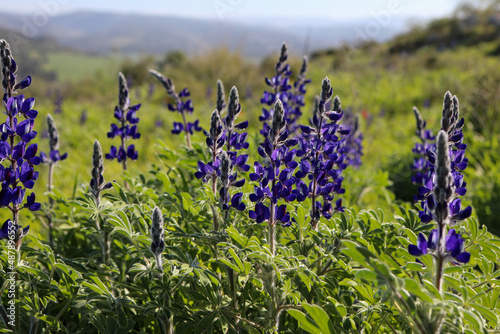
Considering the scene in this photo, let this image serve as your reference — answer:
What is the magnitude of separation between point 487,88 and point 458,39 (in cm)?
2548

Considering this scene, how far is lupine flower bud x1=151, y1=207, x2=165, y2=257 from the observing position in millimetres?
1393

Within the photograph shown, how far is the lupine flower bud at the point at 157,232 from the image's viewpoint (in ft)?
4.57

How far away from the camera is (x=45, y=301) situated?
1736mm

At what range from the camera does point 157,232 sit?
55.5 inches

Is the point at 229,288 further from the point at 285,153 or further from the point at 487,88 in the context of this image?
the point at 487,88

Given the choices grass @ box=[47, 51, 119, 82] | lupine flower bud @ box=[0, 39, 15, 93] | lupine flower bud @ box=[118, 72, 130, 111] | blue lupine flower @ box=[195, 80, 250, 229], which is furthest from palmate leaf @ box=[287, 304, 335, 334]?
grass @ box=[47, 51, 119, 82]

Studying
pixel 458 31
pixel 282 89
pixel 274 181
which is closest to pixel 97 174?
pixel 274 181

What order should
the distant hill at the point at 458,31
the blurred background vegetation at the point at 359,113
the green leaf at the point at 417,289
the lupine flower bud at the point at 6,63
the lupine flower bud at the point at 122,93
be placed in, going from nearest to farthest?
the green leaf at the point at 417,289 < the lupine flower bud at the point at 6,63 < the lupine flower bud at the point at 122,93 < the blurred background vegetation at the point at 359,113 < the distant hill at the point at 458,31

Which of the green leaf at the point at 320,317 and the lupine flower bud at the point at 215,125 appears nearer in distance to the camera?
the green leaf at the point at 320,317

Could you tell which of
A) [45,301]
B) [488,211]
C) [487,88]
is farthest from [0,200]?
[487,88]

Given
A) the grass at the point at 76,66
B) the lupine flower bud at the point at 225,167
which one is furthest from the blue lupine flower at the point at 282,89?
the grass at the point at 76,66

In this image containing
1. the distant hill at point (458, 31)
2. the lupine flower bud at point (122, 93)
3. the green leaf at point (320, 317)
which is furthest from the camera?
the distant hill at point (458, 31)

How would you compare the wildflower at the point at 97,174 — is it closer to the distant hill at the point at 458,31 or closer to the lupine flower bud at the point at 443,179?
the lupine flower bud at the point at 443,179

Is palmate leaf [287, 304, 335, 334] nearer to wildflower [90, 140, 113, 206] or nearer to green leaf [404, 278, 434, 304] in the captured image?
green leaf [404, 278, 434, 304]
